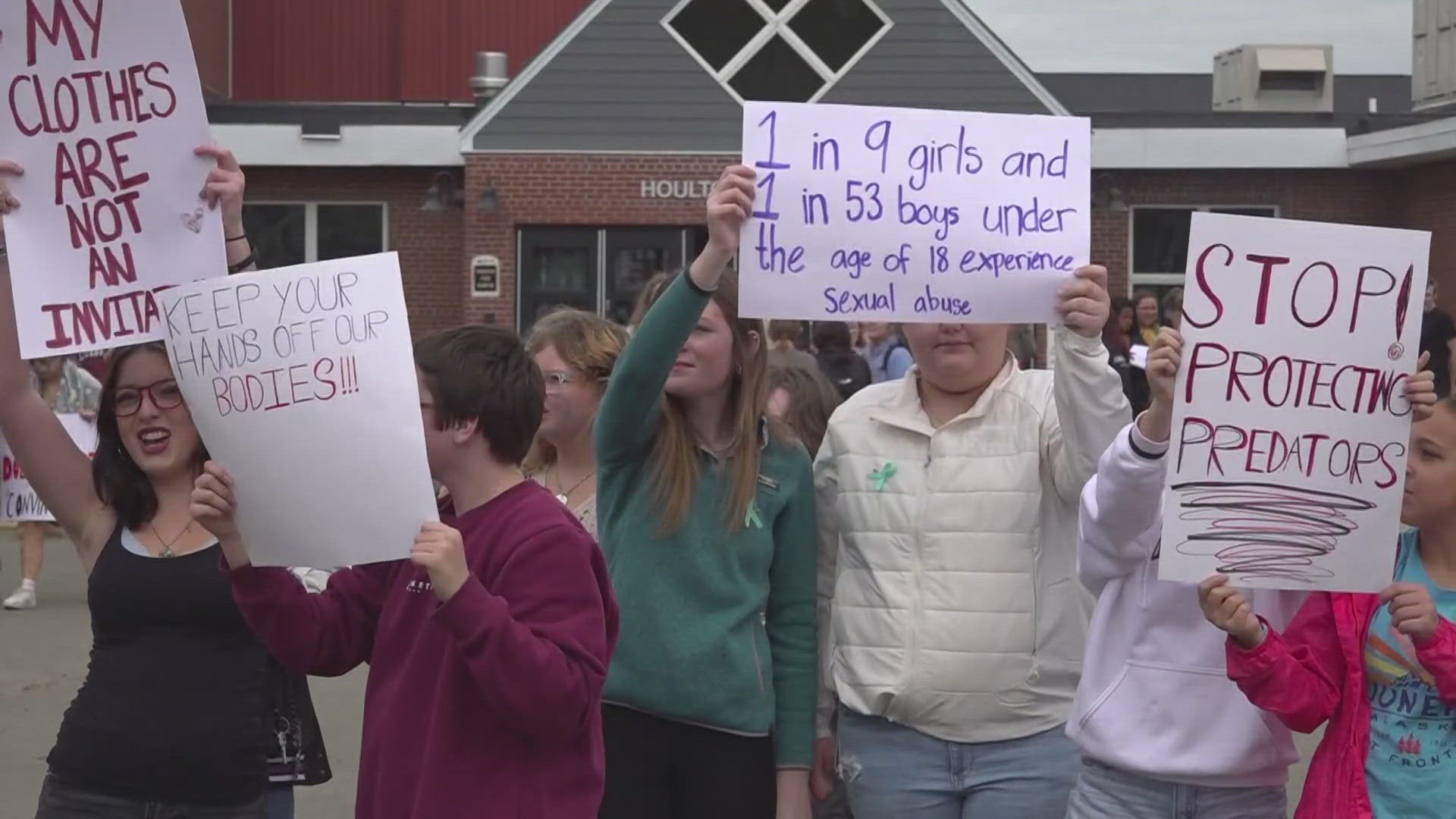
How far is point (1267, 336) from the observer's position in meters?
3.08

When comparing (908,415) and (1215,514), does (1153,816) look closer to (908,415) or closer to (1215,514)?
(1215,514)

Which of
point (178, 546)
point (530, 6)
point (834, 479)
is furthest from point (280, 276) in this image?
point (530, 6)

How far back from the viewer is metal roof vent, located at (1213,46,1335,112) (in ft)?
78.9

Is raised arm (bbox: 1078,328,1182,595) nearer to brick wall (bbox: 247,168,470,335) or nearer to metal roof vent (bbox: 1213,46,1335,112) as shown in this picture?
brick wall (bbox: 247,168,470,335)

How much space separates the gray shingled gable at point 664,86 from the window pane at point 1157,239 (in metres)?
2.20

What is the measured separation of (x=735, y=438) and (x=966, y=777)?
2.68ft

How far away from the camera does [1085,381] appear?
3.33 metres

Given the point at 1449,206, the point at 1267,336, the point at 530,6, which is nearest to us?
the point at 1267,336

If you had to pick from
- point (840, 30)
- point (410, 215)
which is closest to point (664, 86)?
point (840, 30)

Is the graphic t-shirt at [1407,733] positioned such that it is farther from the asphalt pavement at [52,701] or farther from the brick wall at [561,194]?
the brick wall at [561,194]

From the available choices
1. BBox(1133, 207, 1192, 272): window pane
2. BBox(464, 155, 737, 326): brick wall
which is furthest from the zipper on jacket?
BBox(1133, 207, 1192, 272): window pane

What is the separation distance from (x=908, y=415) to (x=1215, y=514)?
2.46ft

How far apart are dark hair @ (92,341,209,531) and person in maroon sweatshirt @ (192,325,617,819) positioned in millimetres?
665

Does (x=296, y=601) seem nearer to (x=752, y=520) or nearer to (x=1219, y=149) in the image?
(x=752, y=520)
